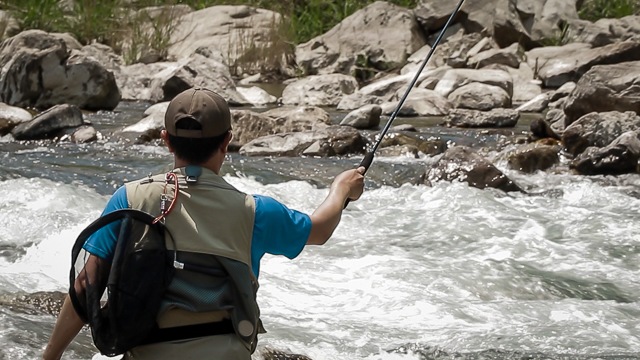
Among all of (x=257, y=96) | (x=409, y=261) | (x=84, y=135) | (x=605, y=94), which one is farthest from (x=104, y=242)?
(x=257, y=96)

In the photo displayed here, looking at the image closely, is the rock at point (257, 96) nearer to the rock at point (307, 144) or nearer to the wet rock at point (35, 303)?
the rock at point (307, 144)

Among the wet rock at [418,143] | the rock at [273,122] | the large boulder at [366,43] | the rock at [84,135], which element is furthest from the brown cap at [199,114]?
the large boulder at [366,43]

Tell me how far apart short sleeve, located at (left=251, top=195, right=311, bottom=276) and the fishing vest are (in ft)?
0.10

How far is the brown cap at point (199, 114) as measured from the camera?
2.28 metres

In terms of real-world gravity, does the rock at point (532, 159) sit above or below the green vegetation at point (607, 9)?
above

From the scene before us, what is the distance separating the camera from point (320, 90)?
50.2 ft

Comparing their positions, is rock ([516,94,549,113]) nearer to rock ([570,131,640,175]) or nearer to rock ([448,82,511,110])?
rock ([448,82,511,110])

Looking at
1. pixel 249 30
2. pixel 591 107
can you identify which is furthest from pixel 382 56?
pixel 591 107

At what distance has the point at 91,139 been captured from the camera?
10.8m

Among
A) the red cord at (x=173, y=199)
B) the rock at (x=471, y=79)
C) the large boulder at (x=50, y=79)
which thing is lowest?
the rock at (x=471, y=79)

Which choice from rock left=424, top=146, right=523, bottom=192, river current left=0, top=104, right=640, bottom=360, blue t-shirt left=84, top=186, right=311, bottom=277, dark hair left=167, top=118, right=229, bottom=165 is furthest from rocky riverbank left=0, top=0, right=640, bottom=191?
dark hair left=167, top=118, right=229, bottom=165

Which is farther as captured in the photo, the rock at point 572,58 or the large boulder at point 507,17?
the large boulder at point 507,17

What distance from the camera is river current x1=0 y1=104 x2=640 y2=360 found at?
5.02m

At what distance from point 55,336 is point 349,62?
1522 cm
